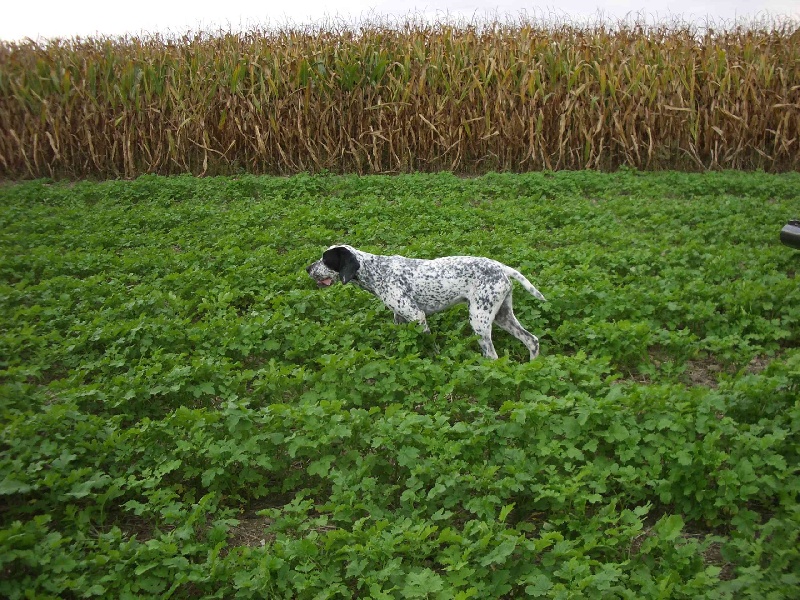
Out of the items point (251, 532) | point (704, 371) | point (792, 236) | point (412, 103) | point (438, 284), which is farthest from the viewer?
point (412, 103)

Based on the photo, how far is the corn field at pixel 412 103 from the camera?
1397cm

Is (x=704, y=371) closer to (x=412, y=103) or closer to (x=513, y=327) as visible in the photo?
(x=513, y=327)

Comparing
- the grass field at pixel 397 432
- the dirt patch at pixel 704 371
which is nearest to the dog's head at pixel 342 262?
the grass field at pixel 397 432

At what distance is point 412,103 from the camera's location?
1447 cm

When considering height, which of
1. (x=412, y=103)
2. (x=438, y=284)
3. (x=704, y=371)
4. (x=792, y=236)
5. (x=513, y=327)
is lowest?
(x=704, y=371)

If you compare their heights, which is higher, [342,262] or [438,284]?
[342,262]

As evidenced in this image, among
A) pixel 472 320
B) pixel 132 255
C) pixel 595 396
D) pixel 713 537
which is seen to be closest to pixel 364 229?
pixel 132 255

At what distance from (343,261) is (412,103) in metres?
9.43

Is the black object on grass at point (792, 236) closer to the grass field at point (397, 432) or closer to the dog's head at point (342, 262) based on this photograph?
the grass field at point (397, 432)

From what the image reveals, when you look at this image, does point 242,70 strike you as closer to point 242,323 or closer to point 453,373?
point 242,323

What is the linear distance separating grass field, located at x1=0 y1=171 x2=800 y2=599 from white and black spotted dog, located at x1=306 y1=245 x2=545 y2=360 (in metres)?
0.28

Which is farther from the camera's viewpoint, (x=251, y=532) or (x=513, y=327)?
(x=513, y=327)

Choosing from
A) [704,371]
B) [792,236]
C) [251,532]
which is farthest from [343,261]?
[792,236]

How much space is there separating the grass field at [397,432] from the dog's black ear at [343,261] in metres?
0.59
